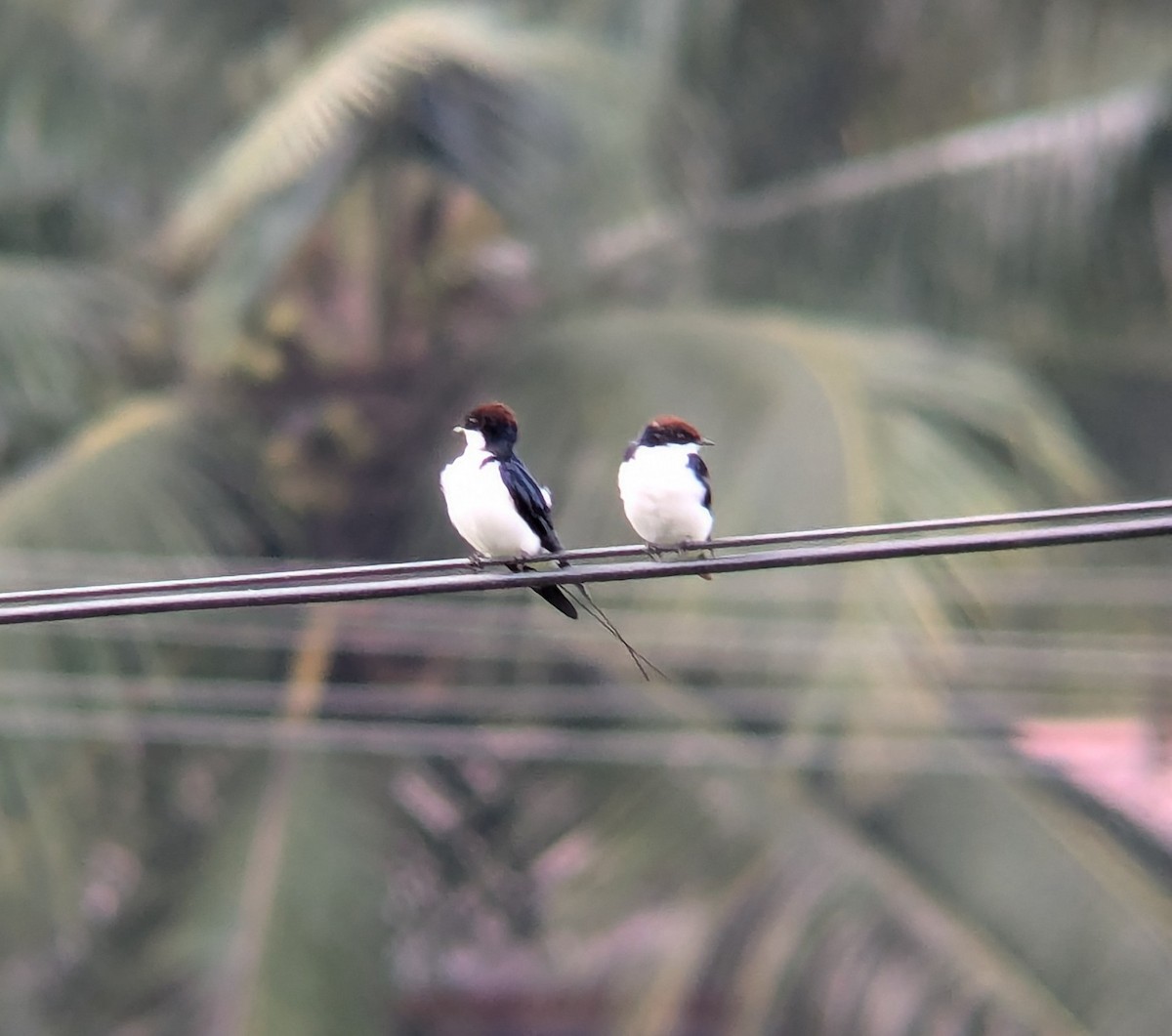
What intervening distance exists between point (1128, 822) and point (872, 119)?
3.26 metres

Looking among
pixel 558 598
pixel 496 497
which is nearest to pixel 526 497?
pixel 496 497

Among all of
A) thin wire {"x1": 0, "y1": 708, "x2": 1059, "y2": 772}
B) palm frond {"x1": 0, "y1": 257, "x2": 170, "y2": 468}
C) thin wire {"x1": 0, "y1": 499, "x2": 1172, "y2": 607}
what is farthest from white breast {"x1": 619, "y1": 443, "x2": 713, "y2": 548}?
palm frond {"x1": 0, "y1": 257, "x2": 170, "y2": 468}

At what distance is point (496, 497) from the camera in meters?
4.42

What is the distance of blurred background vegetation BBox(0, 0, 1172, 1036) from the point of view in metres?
7.00

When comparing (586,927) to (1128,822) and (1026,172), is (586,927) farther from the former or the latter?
(1026,172)

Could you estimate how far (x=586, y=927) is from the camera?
735 cm

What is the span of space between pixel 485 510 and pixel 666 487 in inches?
16.0

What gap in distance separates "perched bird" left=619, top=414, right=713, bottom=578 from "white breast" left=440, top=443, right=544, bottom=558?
0.25m

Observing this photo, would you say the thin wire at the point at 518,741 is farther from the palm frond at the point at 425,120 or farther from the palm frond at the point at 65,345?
the palm frond at the point at 425,120

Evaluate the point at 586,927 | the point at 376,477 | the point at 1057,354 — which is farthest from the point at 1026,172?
the point at 586,927

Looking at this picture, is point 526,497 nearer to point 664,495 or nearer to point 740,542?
point 664,495

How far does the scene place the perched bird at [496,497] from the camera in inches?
174

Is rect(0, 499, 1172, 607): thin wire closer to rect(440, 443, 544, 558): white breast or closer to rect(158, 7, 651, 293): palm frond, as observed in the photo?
rect(440, 443, 544, 558): white breast

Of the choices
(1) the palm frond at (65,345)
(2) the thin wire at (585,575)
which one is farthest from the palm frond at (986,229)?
(2) the thin wire at (585,575)
